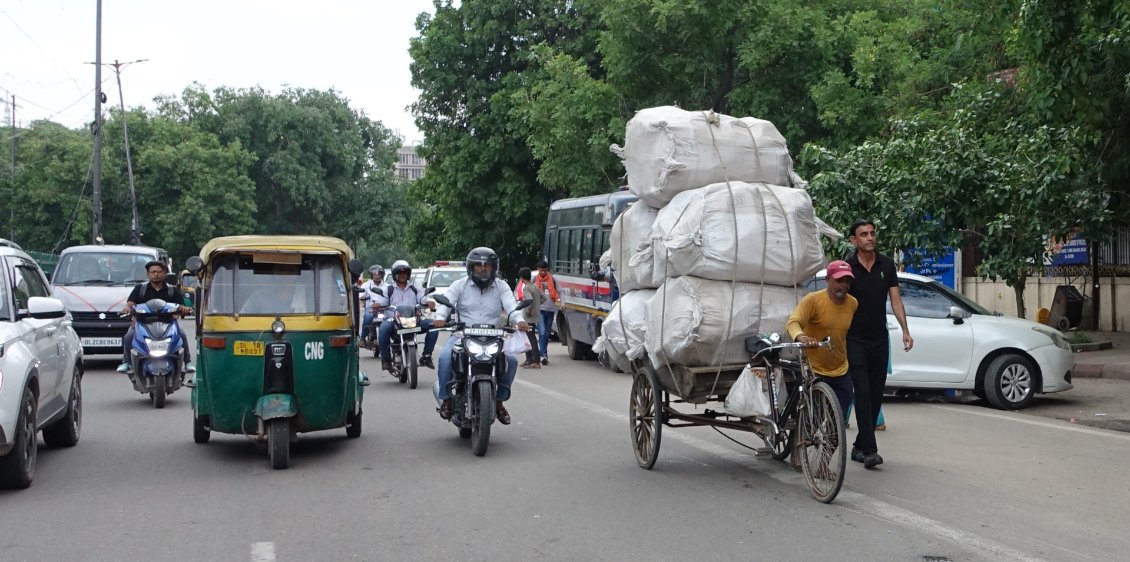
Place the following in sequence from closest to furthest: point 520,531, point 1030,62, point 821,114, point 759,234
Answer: point 520,531 → point 759,234 → point 1030,62 → point 821,114

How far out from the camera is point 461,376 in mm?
9898

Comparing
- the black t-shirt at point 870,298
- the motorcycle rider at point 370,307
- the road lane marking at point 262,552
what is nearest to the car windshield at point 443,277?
the motorcycle rider at point 370,307

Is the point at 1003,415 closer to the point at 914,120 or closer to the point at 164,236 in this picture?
the point at 914,120

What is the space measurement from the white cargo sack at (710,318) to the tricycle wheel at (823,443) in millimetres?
842

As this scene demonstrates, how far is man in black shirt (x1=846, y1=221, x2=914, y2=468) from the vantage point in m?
8.56

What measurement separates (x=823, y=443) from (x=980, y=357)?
6527 millimetres

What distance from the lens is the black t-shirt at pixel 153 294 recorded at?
1356cm

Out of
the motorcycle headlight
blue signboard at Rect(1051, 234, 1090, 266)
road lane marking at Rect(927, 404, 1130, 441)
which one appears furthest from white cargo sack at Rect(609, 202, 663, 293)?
blue signboard at Rect(1051, 234, 1090, 266)

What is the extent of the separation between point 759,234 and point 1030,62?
6923 millimetres

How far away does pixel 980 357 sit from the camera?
42.9 ft

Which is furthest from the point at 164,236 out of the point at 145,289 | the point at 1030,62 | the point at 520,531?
the point at 520,531

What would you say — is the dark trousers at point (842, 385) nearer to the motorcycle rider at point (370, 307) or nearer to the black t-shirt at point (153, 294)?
the black t-shirt at point (153, 294)

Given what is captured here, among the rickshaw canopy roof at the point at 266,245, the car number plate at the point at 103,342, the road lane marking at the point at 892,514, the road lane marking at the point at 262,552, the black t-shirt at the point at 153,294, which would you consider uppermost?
the rickshaw canopy roof at the point at 266,245

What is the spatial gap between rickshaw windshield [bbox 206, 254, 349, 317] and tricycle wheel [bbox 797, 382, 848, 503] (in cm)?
391
